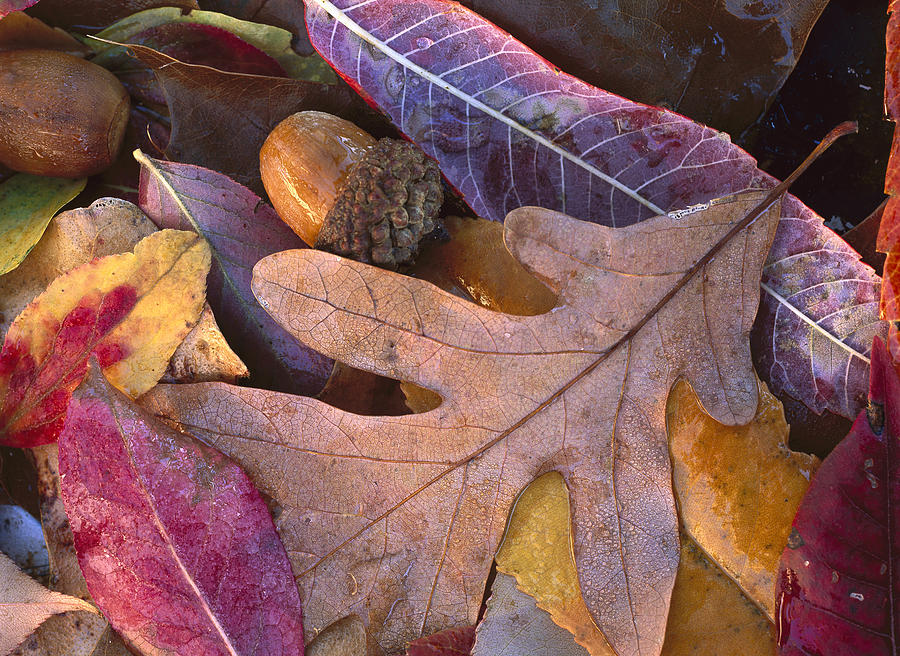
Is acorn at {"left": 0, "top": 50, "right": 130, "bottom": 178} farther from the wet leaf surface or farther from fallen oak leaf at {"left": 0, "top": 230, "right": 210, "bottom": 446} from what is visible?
the wet leaf surface

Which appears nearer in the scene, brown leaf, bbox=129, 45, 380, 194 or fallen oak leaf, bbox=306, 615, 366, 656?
fallen oak leaf, bbox=306, 615, 366, 656

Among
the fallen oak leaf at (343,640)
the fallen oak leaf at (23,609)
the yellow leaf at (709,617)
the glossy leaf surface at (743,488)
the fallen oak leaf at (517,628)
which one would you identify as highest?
the glossy leaf surface at (743,488)

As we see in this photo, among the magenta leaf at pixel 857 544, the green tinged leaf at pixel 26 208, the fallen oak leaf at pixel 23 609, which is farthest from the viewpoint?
the green tinged leaf at pixel 26 208

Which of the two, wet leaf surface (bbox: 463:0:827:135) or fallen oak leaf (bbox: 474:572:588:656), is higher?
wet leaf surface (bbox: 463:0:827:135)

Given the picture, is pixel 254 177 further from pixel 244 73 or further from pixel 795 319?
pixel 795 319

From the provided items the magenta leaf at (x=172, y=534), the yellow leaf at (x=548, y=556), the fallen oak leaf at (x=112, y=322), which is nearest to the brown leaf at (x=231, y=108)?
the fallen oak leaf at (x=112, y=322)

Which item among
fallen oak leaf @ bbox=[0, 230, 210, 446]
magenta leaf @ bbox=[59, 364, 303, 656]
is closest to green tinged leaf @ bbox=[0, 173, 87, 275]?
fallen oak leaf @ bbox=[0, 230, 210, 446]

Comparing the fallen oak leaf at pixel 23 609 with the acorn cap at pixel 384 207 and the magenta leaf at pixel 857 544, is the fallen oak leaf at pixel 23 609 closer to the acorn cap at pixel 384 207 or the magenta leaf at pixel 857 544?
the acorn cap at pixel 384 207
